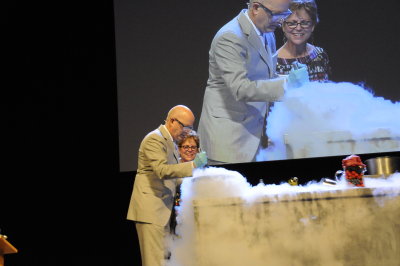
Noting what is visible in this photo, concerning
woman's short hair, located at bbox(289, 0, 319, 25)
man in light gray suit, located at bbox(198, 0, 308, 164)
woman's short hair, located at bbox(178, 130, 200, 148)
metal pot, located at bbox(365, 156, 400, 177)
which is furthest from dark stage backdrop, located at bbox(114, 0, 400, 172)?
woman's short hair, located at bbox(178, 130, 200, 148)

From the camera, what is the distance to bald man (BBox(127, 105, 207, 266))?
9.09 feet

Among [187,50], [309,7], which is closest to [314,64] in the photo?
[309,7]

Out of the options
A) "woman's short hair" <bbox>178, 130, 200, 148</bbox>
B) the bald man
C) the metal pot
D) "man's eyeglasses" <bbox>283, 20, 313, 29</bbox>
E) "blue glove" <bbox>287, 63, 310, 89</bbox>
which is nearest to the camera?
the bald man

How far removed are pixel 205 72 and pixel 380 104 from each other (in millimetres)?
1630

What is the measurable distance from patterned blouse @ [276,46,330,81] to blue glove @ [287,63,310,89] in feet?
0.12

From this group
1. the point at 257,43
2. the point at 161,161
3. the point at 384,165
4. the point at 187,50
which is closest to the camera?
the point at 161,161

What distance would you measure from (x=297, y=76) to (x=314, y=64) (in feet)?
0.63

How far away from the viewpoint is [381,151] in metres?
4.23

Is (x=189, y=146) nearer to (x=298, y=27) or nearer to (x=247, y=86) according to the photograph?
(x=247, y=86)

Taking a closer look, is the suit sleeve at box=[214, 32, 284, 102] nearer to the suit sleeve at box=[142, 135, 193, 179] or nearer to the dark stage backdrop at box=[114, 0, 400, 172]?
the dark stage backdrop at box=[114, 0, 400, 172]

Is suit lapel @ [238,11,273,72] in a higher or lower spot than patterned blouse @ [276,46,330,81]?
higher

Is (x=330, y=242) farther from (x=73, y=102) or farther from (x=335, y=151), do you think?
(x=73, y=102)

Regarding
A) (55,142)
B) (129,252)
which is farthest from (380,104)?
(55,142)

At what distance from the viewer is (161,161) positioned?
9.13 feet
